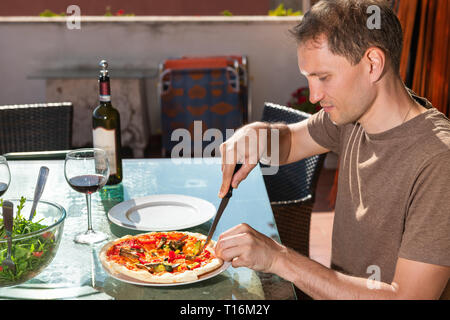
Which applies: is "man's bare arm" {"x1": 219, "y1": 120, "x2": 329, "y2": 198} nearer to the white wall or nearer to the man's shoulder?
the man's shoulder

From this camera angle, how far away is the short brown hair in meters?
1.17

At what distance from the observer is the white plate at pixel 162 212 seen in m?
1.31

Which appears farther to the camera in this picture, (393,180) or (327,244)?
(327,244)

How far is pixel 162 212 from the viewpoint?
1420 mm

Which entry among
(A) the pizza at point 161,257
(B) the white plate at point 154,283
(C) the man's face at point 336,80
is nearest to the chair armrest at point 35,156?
(A) the pizza at point 161,257

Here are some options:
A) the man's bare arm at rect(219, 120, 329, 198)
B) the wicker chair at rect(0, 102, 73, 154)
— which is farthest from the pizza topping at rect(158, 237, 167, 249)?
the wicker chair at rect(0, 102, 73, 154)

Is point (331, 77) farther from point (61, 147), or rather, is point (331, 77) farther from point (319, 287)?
point (61, 147)

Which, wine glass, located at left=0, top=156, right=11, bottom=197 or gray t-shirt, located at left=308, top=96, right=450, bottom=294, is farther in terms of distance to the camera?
wine glass, located at left=0, top=156, right=11, bottom=197

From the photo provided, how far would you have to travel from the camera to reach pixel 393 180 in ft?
4.01

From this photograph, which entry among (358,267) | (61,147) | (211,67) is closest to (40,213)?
(358,267)

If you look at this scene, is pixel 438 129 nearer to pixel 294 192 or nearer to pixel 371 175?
pixel 371 175

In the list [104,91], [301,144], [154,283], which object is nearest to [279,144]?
[301,144]
